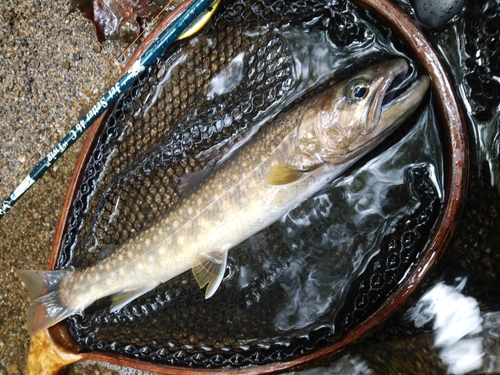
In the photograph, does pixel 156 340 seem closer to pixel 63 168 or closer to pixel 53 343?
pixel 53 343

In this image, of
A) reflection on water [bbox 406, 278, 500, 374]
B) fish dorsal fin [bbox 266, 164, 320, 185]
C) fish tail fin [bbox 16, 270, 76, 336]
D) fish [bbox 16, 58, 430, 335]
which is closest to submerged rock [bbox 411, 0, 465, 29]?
fish [bbox 16, 58, 430, 335]

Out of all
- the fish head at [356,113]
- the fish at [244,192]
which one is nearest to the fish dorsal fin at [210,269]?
the fish at [244,192]

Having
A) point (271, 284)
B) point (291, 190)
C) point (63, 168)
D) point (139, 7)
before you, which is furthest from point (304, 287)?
point (139, 7)

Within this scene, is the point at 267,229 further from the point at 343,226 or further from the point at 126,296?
the point at 126,296

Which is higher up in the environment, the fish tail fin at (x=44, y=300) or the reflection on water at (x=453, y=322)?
the fish tail fin at (x=44, y=300)

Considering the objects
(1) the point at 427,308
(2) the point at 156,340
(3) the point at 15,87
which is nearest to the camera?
(1) the point at 427,308

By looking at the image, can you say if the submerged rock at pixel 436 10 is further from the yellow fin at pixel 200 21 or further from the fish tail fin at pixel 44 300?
the fish tail fin at pixel 44 300

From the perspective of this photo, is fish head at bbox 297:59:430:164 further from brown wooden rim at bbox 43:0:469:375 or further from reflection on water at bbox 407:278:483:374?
reflection on water at bbox 407:278:483:374
